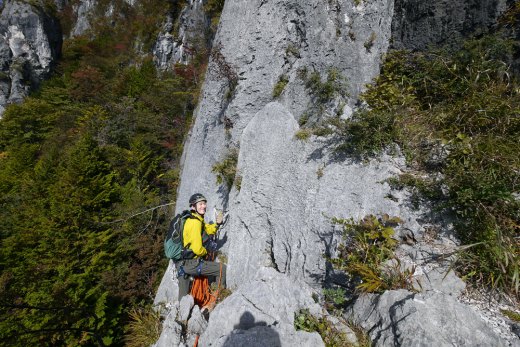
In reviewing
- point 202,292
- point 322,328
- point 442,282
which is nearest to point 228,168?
point 202,292

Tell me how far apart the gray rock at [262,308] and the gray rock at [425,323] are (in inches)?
39.1

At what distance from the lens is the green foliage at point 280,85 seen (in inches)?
237

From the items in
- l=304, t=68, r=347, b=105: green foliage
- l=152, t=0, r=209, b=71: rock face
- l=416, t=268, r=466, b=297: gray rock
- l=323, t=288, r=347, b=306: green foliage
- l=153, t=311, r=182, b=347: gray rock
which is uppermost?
l=152, t=0, r=209, b=71: rock face

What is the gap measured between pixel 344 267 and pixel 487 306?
5.36 ft

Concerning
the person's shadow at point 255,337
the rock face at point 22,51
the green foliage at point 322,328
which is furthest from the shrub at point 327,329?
the rock face at point 22,51

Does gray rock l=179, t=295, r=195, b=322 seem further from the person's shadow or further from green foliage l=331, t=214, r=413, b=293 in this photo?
green foliage l=331, t=214, r=413, b=293

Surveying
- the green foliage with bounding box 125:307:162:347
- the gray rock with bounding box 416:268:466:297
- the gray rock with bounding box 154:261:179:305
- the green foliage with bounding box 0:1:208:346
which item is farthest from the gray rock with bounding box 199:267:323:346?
the green foliage with bounding box 0:1:208:346

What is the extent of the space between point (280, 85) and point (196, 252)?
4.05m

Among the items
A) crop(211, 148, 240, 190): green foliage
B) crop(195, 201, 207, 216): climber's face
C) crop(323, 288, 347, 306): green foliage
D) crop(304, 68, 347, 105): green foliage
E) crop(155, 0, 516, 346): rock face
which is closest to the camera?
crop(155, 0, 516, 346): rock face

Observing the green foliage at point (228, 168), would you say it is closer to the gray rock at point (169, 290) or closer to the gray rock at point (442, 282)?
the gray rock at point (169, 290)

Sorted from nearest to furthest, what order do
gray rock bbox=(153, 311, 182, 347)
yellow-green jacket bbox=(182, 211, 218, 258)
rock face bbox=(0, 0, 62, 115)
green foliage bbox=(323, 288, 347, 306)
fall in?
green foliage bbox=(323, 288, 347, 306), gray rock bbox=(153, 311, 182, 347), yellow-green jacket bbox=(182, 211, 218, 258), rock face bbox=(0, 0, 62, 115)

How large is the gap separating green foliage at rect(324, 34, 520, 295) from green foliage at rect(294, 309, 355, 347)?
5.95ft

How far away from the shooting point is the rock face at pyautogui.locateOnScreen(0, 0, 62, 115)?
32.6 metres

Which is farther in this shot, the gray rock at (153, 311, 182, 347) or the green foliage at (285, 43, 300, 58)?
the green foliage at (285, 43, 300, 58)
